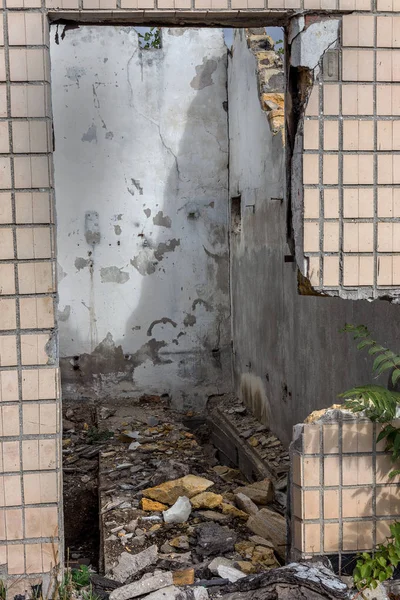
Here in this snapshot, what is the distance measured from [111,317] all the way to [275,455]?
10.5 feet

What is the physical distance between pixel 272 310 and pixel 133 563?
3.89 m

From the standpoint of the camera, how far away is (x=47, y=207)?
326cm

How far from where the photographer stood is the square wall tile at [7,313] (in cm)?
328

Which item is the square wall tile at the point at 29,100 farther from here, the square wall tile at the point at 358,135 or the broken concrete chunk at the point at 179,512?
the broken concrete chunk at the point at 179,512

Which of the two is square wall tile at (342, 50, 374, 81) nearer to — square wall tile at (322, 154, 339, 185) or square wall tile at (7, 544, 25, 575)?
square wall tile at (322, 154, 339, 185)

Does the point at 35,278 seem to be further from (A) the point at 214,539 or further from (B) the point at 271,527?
(B) the point at 271,527

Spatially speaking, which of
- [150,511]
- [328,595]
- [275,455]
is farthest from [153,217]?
[328,595]

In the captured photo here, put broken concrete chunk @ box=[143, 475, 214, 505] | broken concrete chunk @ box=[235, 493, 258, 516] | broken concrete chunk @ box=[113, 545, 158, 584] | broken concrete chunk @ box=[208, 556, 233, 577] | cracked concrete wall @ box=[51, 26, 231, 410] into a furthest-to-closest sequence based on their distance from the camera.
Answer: cracked concrete wall @ box=[51, 26, 231, 410]
broken concrete chunk @ box=[143, 475, 214, 505]
broken concrete chunk @ box=[235, 493, 258, 516]
broken concrete chunk @ box=[113, 545, 158, 584]
broken concrete chunk @ box=[208, 556, 233, 577]

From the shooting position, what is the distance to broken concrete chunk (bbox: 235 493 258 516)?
205 inches

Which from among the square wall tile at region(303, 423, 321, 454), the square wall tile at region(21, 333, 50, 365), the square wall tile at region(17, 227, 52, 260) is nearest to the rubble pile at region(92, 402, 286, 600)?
the square wall tile at region(303, 423, 321, 454)

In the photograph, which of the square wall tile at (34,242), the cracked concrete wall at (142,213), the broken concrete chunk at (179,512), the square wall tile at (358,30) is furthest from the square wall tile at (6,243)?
the cracked concrete wall at (142,213)

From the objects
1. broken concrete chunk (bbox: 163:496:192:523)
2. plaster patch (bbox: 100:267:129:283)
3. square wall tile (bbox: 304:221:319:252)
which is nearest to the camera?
square wall tile (bbox: 304:221:319:252)

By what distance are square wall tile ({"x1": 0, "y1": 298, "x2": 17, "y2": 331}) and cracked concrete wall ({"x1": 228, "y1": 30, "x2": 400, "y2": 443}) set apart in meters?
2.25

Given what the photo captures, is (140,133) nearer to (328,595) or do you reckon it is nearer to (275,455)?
(275,455)
